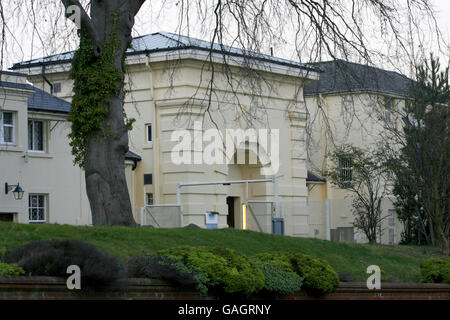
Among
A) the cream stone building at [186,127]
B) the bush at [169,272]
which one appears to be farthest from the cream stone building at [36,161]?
the bush at [169,272]

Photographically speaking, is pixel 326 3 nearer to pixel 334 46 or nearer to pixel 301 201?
pixel 334 46

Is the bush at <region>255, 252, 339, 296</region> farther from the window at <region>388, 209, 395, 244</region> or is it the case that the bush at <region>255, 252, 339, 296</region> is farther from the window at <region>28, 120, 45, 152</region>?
the window at <region>388, 209, 395, 244</region>

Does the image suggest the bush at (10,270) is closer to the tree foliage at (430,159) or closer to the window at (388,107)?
the window at (388,107)

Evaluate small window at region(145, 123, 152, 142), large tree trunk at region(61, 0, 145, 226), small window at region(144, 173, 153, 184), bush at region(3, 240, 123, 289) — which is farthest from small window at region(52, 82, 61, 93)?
bush at region(3, 240, 123, 289)

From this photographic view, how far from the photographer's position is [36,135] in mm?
36094

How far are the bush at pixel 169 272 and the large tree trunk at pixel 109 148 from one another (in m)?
7.08

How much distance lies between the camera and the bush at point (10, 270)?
471 inches

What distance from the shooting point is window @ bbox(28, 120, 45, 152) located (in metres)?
35.8

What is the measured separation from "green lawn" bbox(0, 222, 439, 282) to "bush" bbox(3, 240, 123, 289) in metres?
2.92

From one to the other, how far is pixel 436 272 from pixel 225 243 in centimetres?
528

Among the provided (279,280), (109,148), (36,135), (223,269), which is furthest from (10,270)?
(36,135)
